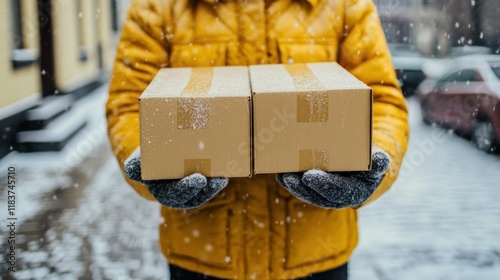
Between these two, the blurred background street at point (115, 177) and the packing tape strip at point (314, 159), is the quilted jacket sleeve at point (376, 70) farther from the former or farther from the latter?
the blurred background street at point (115, 177)

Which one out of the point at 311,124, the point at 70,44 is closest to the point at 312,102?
the point at 311,124

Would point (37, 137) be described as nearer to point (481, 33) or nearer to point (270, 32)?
point (270, 32)

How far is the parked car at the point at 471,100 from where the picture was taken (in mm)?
9234

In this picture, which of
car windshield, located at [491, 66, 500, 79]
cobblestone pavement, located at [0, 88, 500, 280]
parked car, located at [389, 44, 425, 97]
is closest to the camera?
cobblestone pavement, located at [0, 88, 500, 280]

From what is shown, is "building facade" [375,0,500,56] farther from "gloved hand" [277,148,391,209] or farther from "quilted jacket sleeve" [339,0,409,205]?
"gloved hand" [277,148,391,209]

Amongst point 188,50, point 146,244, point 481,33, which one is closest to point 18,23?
Answer: point 146,244

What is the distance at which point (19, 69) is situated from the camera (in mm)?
9570

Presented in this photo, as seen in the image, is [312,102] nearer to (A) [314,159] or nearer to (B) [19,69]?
(A) [314,159]

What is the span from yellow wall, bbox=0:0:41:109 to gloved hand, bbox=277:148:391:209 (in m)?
7.74

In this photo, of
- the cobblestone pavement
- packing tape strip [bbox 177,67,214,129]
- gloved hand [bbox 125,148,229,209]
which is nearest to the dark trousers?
gloved hand [bbox 125,148,229,209]

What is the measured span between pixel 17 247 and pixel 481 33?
85.1 ft

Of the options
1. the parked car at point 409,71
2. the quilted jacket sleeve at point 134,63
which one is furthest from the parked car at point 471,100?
the quilted jacket sleeve at point 134,63

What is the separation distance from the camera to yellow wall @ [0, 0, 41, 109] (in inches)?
342

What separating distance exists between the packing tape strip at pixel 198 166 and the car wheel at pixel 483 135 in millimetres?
8331
